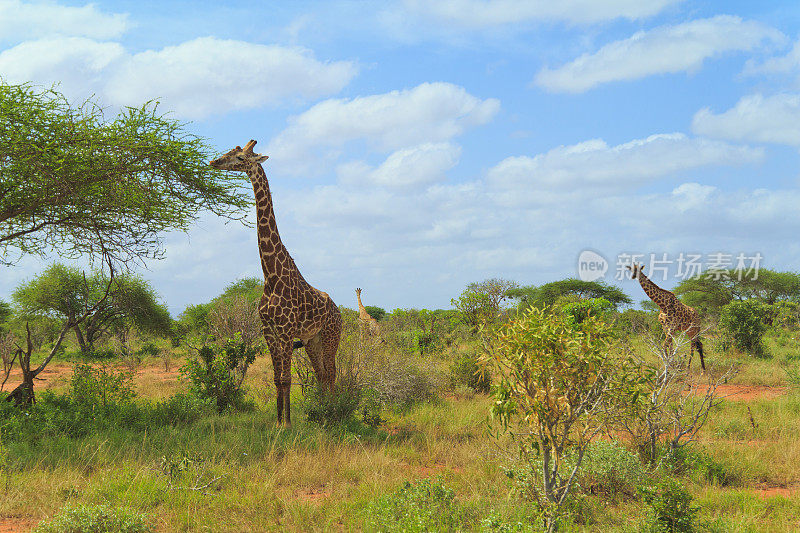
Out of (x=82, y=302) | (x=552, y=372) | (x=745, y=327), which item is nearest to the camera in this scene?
(x=552, y=372)

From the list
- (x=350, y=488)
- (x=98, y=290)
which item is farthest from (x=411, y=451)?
(x=98, y=290)

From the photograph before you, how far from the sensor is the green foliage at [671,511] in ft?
16.8

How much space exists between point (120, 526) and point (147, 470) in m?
1.58

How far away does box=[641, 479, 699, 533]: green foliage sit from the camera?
16.8 feet

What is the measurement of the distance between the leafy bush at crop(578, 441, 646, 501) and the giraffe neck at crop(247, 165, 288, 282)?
17.2 ft

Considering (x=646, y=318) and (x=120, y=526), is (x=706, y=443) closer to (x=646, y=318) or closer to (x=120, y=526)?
(x=120, y=526)

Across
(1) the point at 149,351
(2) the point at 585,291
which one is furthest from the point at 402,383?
(2) the point at 585,291

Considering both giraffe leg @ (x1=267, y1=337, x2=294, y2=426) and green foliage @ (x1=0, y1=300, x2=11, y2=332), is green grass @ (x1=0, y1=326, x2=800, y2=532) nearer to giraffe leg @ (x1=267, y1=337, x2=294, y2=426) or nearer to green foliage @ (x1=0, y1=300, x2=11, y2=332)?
giraffe leg @ (x1=267, y1=337, x2=294, y2=426)

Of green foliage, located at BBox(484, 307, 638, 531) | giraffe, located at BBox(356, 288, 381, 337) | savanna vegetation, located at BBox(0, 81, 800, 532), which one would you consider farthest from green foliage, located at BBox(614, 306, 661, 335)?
green foliage, located at BBox(484, 307, 638, 531)

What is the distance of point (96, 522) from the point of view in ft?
16.9

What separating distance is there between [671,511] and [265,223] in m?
6.67

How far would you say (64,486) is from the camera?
6270 millimetres

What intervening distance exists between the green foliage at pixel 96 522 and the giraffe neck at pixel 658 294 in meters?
14.0

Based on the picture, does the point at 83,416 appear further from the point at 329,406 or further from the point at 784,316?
the point at 784,316
